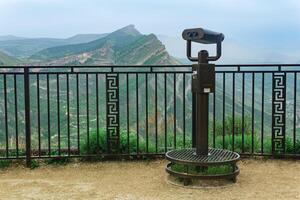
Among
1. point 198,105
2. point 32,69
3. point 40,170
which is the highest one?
point 32,69

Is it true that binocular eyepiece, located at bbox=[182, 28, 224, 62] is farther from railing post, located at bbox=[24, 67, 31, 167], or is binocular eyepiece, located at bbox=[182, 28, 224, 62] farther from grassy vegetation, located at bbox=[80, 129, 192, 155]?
railing post, located at bbox=[24, 67, 31, 167]

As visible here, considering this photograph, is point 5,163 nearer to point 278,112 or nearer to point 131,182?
point 131,182

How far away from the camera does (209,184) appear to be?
18.5ft

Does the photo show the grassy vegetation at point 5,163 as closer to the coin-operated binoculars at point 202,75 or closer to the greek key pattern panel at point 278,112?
the coin-operated binoculars at point 202,75

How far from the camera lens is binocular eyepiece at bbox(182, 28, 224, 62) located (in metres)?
5.72

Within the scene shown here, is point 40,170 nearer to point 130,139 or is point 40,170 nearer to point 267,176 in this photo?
point 130,139

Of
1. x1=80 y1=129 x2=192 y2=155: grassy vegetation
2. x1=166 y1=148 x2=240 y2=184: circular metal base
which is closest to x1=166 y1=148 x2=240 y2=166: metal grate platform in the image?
x1=166 y1=148 x2=240 y2=184: circular metal base

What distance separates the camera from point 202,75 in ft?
19.2

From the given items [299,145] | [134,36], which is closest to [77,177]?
[299,145]

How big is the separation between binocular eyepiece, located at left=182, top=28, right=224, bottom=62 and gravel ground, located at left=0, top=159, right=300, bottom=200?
1.60 m

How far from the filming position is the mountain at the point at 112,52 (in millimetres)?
32250

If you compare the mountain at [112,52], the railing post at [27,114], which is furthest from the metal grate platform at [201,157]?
the mountain at [112,52]

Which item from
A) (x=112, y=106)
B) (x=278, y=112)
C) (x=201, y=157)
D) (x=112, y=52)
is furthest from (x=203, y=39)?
(x=112, y=52)

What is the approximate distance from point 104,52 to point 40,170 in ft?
99.9
